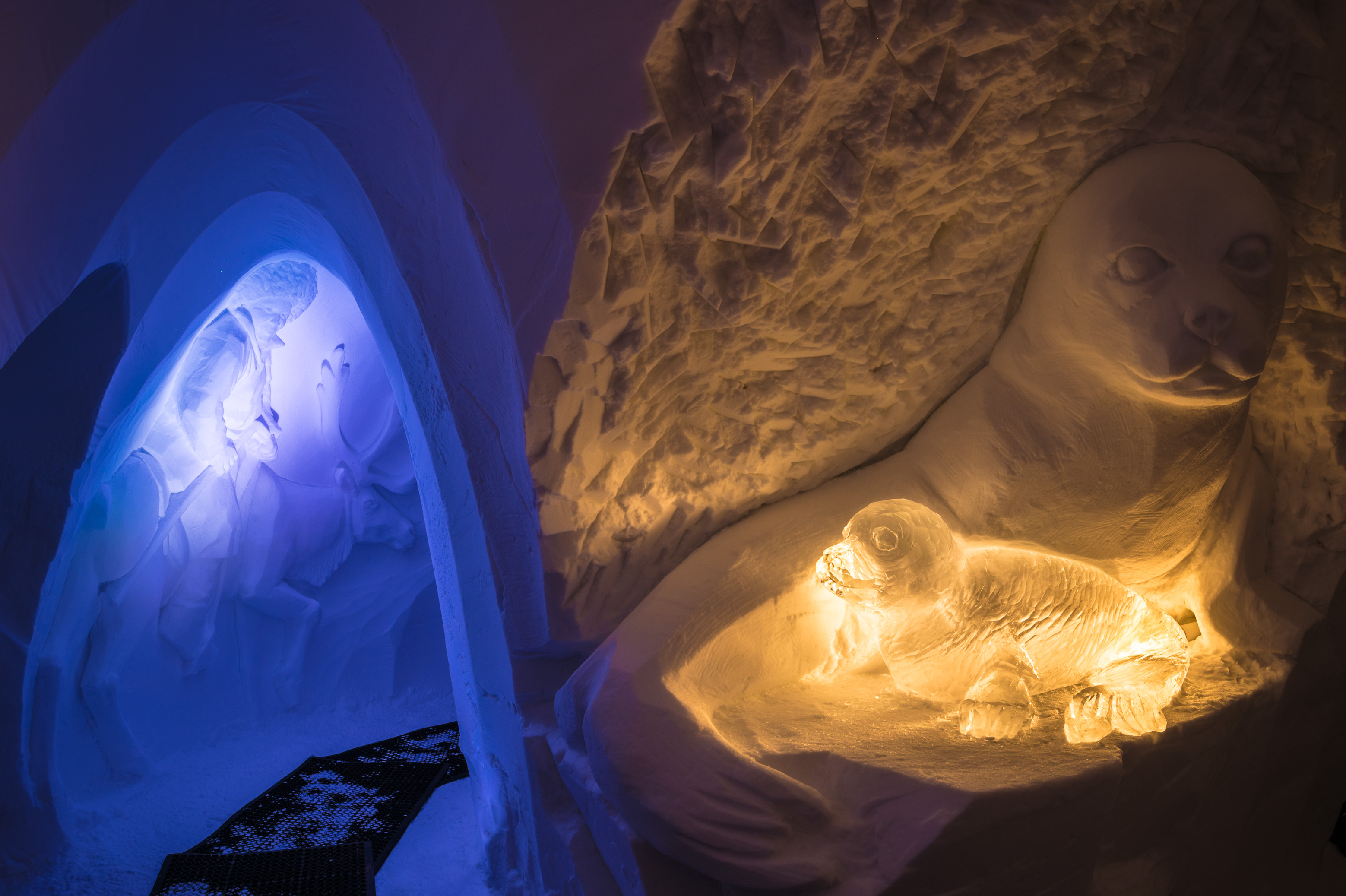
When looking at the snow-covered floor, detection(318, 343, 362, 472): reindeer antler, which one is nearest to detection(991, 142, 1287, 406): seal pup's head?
the snow-covered floor

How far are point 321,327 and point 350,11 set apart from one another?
2.03 metres

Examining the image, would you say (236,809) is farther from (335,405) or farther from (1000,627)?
(1000,627)

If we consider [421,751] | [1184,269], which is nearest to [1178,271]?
[1184,269]

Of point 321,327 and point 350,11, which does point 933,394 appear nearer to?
point 350,11

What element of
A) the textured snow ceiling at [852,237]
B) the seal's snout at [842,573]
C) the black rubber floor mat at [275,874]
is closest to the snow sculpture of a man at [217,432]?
the black rubber floor mat at [275,874]

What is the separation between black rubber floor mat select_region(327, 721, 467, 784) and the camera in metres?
3.30

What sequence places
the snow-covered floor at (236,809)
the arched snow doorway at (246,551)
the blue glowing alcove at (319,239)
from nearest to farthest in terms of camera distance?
the blue glowing alcove at (319,239), the snow-covered floor at (236,809), the arched snow doorway at (246,551)

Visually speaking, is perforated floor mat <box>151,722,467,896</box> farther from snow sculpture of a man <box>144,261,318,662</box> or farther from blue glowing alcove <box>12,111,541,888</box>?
snow sculpture of a man <box>144,261,318,662</box>

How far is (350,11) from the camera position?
1815mm

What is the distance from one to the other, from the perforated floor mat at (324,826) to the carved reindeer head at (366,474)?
2.94 ft

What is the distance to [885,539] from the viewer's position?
161 centimetres

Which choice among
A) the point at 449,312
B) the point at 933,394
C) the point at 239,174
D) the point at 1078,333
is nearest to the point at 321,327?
the point at 239,174

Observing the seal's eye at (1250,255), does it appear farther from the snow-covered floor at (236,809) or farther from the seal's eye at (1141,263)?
the snow-covered floor at (236,809)

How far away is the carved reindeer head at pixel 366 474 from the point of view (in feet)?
12.2
